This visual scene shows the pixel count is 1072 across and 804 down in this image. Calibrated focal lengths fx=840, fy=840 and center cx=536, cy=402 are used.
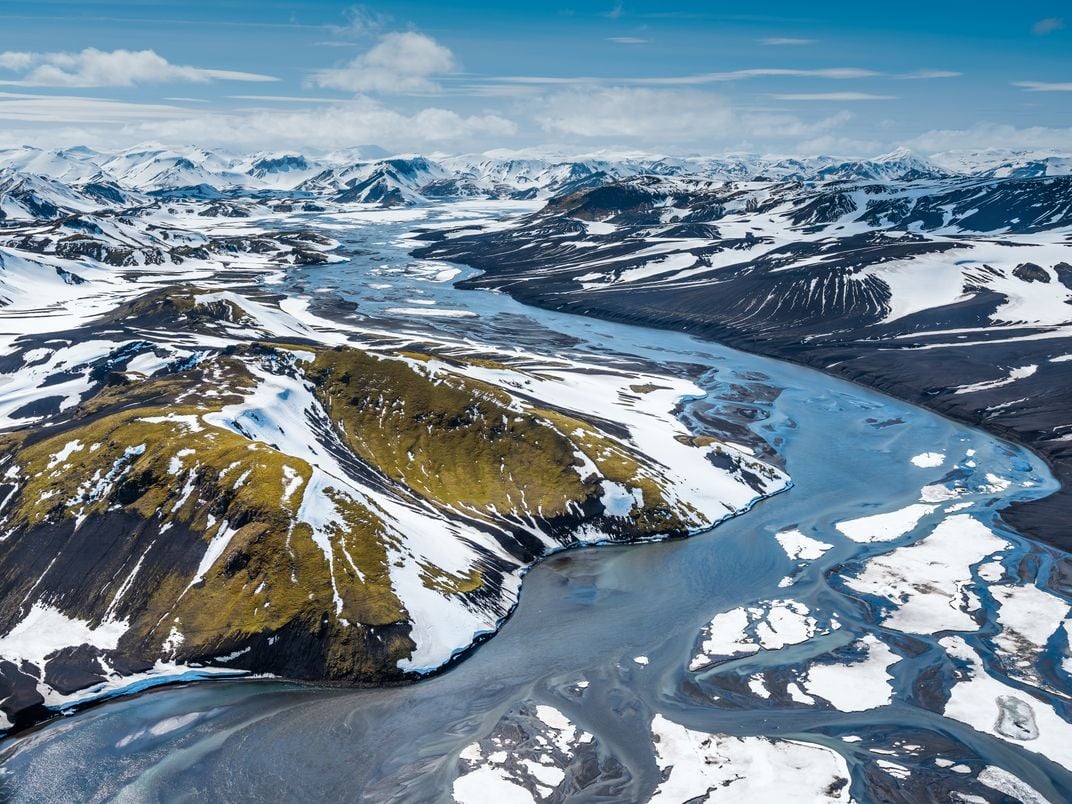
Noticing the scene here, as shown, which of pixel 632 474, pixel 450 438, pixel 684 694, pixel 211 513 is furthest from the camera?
pixel 450 438

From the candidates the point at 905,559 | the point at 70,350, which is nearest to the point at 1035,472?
the point at 905,559

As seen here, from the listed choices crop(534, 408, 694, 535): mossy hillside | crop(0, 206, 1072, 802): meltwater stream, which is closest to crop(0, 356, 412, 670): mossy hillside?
crop(0, 206, 1072, 802): meltwater stream

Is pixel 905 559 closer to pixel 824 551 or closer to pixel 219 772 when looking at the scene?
pixel 824 551

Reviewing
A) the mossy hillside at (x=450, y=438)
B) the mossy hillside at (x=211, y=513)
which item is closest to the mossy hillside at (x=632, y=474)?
the mossy hillside at (x=450, y=438)

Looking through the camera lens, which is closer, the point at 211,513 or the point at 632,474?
the point at 211,513

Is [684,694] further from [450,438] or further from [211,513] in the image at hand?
[450,438]

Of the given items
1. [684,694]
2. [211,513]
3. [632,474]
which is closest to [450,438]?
[632,474]

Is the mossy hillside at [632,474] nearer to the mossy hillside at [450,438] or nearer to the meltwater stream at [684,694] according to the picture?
the mossy hillside at [450,438]

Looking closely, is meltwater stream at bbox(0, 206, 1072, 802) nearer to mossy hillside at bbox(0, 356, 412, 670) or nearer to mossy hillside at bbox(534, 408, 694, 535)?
mossy hillside at bbox(534, 408, 694, 535)
